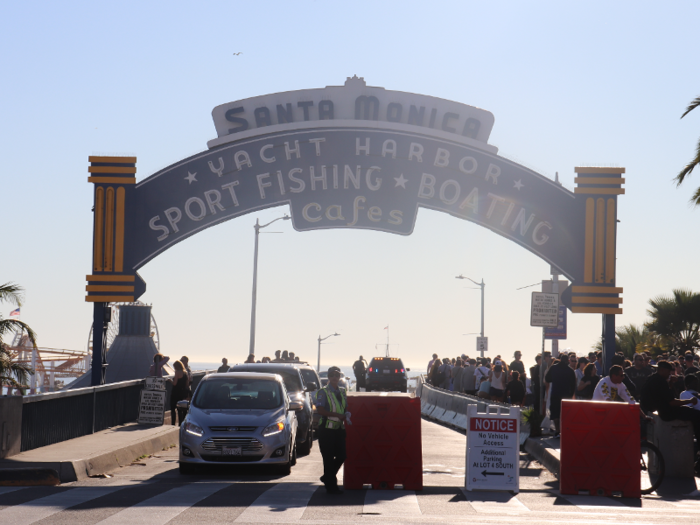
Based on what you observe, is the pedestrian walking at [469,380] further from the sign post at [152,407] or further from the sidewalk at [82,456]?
the sidewalk at [82,456]

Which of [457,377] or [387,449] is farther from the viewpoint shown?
[457,377]

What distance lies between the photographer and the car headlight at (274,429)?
47.7 feet

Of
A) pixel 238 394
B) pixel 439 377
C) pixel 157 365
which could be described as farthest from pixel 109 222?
pixel 439 377

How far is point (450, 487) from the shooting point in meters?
13.1

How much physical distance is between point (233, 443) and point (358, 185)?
10.7m

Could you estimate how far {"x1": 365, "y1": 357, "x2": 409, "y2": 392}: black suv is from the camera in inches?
1590

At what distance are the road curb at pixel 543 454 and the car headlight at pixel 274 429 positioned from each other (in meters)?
4.72

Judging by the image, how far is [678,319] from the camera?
3294 centimetres

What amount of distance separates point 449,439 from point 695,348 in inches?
554

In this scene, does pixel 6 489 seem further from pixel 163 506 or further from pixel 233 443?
pixel 233 443

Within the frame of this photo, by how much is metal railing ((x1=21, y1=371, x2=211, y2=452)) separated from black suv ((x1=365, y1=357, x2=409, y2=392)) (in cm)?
1834

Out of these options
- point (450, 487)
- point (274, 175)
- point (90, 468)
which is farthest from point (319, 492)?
point (274, 175)

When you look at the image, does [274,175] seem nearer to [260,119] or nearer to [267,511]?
[260,119]

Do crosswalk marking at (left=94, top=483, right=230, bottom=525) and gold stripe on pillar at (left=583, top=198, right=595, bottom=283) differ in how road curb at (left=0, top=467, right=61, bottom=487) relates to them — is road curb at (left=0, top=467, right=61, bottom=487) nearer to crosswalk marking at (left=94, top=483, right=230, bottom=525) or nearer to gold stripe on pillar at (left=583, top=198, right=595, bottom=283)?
crosswalk marking at (left=94, top=483, right=230, bottom=525)
